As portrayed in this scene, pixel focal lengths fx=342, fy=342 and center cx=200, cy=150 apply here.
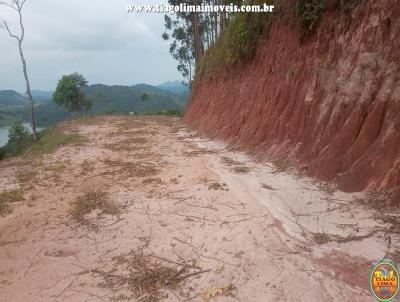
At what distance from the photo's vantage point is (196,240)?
4949 millimetres

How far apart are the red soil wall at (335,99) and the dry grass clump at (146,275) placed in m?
3.41

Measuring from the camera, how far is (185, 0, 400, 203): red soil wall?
5.86 metres

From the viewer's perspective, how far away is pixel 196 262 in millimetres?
4363

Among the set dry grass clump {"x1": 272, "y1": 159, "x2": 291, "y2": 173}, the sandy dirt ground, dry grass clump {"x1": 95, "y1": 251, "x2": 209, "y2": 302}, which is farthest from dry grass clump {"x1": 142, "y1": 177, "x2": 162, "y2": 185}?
dry grass clump {"x1": 95, "y1": 251, "x2": 209, "y2": 302}

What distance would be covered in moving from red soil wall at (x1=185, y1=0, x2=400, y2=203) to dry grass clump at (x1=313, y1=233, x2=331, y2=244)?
1.41m

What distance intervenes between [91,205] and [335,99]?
548 centimetres

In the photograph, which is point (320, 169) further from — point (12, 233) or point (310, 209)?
point (12, 233)

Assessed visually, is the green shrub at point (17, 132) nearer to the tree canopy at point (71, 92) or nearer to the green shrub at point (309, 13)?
the tree canopy at point (71, 92)

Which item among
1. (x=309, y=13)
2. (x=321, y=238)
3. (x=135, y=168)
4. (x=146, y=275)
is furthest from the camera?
(x=135, y=168)

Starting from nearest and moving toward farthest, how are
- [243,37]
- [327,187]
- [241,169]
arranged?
[327,187] → [241,169] → [243,37]

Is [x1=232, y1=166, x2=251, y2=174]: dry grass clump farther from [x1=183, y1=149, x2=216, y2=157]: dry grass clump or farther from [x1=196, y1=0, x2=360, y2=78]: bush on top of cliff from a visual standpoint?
[x1=196, y1=0, x2=360, y2=78]: bush on top of cliff

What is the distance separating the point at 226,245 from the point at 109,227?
2075mm

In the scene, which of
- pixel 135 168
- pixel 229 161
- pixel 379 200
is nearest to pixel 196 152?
pixel 229 161

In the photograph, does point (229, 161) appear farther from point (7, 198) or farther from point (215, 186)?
point (7, 198)
